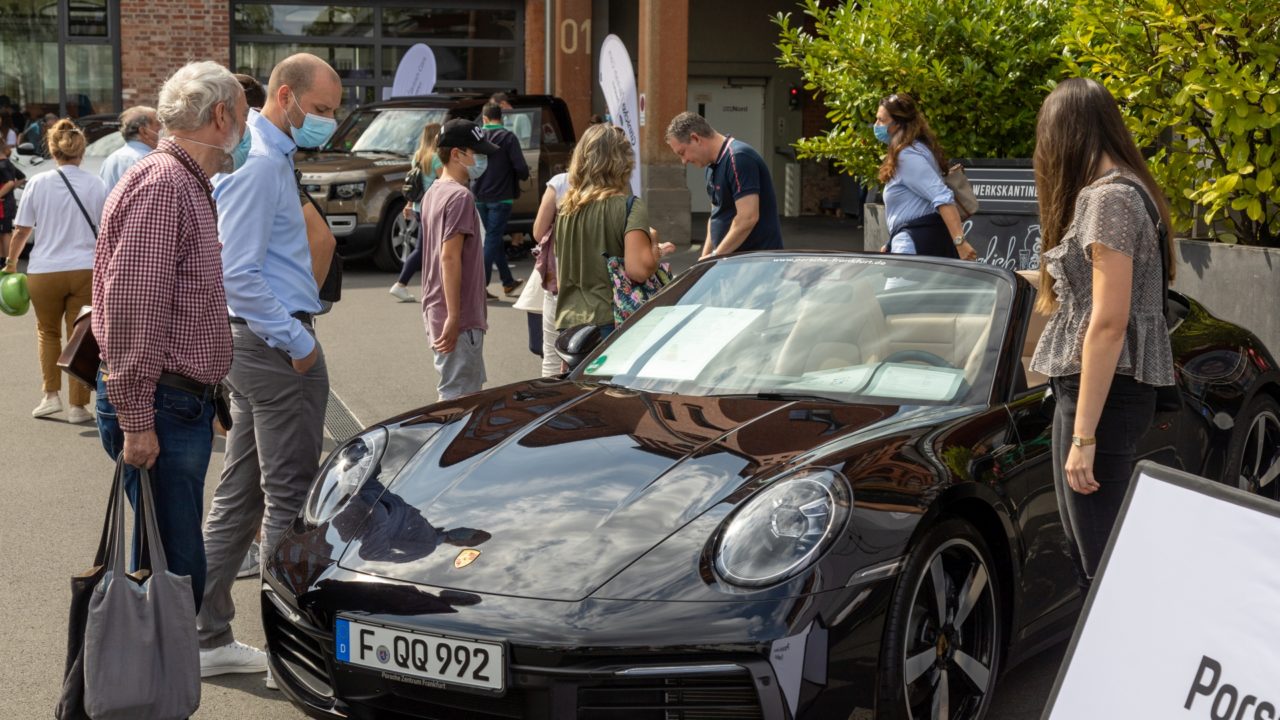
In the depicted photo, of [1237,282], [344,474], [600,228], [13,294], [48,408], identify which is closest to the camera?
[344,474]

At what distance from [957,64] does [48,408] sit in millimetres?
6618

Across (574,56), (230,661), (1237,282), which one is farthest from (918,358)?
(574,56)

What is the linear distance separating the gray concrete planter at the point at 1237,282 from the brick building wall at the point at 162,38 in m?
18.7

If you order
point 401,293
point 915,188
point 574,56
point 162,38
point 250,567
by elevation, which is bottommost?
point 401,293

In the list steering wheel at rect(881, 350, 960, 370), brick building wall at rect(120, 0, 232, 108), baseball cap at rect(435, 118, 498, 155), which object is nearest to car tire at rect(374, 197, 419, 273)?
brick building wall at rect(120, 0, 232, 108)

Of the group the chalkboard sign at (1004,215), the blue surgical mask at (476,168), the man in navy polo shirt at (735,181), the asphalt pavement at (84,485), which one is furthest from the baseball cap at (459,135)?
the chalkboard sign at (1004,215)

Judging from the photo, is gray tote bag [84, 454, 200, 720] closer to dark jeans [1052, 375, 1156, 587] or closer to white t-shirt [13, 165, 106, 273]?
dark jeans [1052, 375, 1156, 587]

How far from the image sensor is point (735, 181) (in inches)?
315

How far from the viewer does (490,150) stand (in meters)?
7.52

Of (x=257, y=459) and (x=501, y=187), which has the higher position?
(x=501, y=187)

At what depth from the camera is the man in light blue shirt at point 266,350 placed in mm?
4691

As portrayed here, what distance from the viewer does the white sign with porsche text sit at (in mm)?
2436

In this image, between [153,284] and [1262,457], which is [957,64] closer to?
[1262,457]

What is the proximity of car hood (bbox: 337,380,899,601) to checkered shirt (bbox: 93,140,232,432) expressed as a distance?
0.64 meters
